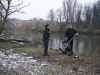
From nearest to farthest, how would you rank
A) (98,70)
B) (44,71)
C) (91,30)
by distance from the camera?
(44,71), (98,70), (91,30)

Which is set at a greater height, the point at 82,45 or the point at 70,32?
the point at 70,32

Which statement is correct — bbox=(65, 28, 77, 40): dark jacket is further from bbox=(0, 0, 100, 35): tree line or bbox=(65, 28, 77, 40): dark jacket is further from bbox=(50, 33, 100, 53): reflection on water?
bbox=(0, 0, 100, 35): tree line

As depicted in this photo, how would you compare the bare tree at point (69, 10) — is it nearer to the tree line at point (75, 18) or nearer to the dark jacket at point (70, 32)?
the tree line at point (75, 18)

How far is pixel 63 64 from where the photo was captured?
5.73 meters

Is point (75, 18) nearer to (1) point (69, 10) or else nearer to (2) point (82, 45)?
(1) point (69, 10)

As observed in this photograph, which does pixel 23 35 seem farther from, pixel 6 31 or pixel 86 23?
pixel 86 23

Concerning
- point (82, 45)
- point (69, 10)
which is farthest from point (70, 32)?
point (69, 10)

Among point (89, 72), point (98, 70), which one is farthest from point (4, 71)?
point (98, 70)

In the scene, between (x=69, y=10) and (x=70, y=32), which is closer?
(x=70, y=32)

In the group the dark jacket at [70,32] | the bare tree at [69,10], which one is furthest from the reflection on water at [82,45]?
the bare tree at [69,10]

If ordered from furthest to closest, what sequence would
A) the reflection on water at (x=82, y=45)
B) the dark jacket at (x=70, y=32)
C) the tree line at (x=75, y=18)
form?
the tree line at (x=75, y=18), the reflection on water at (x=82, y=45), the dark jacket at (x=70, y=32)

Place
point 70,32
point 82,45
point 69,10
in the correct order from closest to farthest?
1. point 70,32
2. point 82,45
3. point 69,10

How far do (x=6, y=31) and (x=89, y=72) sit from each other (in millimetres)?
9759

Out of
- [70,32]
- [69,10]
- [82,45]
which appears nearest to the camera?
[70,32]
